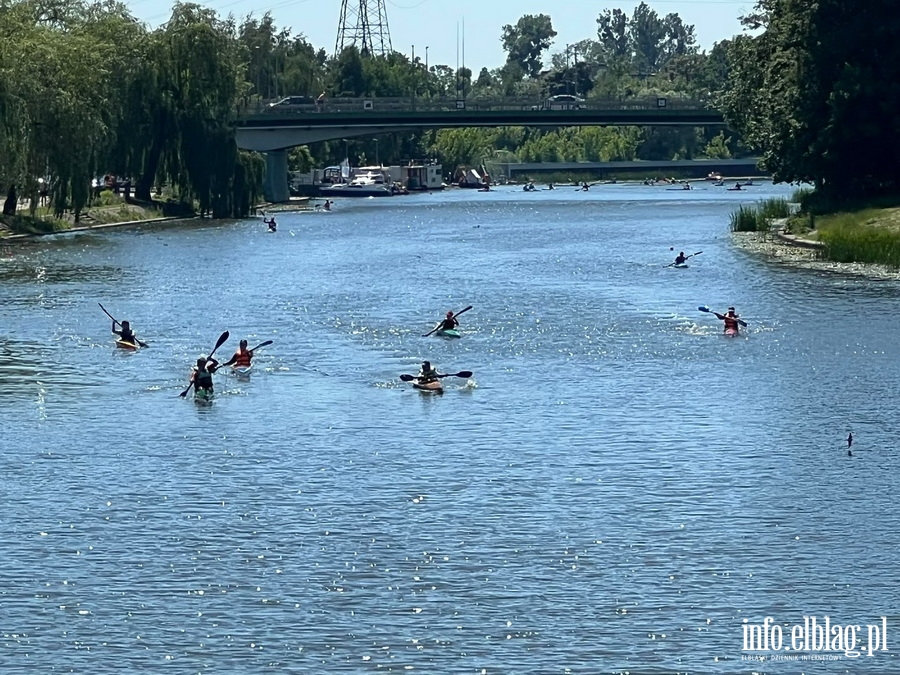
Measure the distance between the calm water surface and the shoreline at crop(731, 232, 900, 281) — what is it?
4074 mm

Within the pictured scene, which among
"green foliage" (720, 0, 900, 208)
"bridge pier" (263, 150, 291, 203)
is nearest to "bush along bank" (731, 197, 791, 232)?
"green foliage" (720, 0, 900, 208)

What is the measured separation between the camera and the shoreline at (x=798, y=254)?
7269 centimetres

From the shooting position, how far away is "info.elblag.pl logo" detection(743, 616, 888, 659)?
78.7 ft

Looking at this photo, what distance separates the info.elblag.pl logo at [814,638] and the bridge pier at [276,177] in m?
140

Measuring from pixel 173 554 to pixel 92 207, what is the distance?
294ft

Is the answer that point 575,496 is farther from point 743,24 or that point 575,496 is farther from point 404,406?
point 743,24

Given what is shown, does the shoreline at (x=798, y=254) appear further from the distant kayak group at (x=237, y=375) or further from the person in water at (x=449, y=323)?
the distant kayak group at (x=237, y=375)

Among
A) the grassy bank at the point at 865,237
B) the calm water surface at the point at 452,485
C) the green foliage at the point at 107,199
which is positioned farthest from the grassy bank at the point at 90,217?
the grassy bank at the point at 865,237

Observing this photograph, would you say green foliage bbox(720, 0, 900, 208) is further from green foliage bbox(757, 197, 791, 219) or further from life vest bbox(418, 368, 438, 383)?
life vest bbox(418, 368, 438, 383)

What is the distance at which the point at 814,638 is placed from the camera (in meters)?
24.5

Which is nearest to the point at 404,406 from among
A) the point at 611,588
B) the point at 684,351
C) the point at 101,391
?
the point at 101,391

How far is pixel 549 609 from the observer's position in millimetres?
25875

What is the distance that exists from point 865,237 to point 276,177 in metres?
96.9

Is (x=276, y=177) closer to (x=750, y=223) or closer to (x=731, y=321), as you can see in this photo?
(x=750, y=223)
